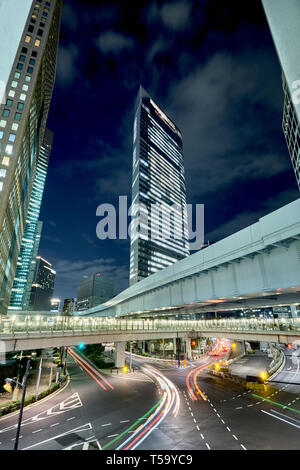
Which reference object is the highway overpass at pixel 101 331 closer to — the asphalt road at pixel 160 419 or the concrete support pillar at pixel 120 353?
the asphalt road at pixel 160 419

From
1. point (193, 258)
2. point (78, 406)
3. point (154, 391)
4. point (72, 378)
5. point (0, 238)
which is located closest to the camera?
point (193, 258)

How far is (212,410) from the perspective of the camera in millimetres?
23016

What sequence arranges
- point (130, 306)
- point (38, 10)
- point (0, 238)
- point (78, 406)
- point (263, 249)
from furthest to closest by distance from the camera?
point (38, 10) → point (0, 238) → point (130, 306) → point (78, 406) → point (263, 249)

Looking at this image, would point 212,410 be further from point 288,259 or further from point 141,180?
point 141,180

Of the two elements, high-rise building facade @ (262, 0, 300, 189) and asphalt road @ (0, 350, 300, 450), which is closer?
high-rise building facade @ (262, 0, 300, 189)

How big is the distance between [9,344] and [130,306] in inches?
939

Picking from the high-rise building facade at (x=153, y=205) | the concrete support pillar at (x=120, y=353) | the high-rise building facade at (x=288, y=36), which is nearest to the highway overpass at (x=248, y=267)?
the high-rise building facade at (x=288, y=36)

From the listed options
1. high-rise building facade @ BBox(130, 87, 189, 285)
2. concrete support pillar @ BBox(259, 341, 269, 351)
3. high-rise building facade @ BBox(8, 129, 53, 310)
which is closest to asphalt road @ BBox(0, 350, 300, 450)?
concrete support pillar @ BBox(259, 341, 269, 351)

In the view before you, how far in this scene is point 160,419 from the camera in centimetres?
2038

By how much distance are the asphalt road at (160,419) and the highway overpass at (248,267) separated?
10.2m

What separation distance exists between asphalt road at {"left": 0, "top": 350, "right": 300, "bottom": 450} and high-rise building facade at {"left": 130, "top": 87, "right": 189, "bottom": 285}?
334 ft

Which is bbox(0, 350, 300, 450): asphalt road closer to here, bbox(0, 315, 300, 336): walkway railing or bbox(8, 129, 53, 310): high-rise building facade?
bbox(0, 315, 300, 336): walkway railing

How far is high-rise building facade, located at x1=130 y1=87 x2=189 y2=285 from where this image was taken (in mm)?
142750
